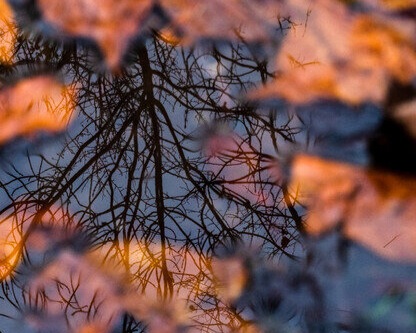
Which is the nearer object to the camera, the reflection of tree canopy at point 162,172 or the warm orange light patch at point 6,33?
the reflection of tree canopy at point 162,172

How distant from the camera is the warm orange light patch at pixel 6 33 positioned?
0.94 metres

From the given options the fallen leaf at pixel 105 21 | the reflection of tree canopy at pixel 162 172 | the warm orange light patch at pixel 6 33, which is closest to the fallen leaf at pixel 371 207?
the reflection of tree canopy at pixel 162 172

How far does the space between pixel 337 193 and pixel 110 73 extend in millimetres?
429

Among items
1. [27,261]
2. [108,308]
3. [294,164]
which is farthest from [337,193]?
[27,261]

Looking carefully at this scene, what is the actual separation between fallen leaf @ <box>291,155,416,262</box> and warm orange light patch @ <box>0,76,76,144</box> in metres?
0.44

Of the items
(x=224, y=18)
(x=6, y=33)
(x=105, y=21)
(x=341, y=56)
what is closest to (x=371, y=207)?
(x=341, y=56)

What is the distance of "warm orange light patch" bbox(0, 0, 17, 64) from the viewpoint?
935 millimetres

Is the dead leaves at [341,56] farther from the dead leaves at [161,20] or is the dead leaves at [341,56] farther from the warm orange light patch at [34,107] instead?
the warm orange light patch at [34,107]

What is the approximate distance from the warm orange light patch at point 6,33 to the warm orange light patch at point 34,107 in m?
0.07

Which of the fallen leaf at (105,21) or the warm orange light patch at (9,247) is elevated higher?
the fallen leaf at (105,21)

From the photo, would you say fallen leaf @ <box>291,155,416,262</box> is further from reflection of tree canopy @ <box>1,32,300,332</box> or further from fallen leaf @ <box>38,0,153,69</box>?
fallen leaf @ <box>38,0,153,69</box>

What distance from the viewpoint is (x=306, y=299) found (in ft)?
2.48

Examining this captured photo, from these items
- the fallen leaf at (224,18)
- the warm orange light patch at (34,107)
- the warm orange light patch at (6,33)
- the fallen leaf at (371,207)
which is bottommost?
the fallen leaf at (371,207)

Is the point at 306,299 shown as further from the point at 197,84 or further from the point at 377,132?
the point at 197,84
